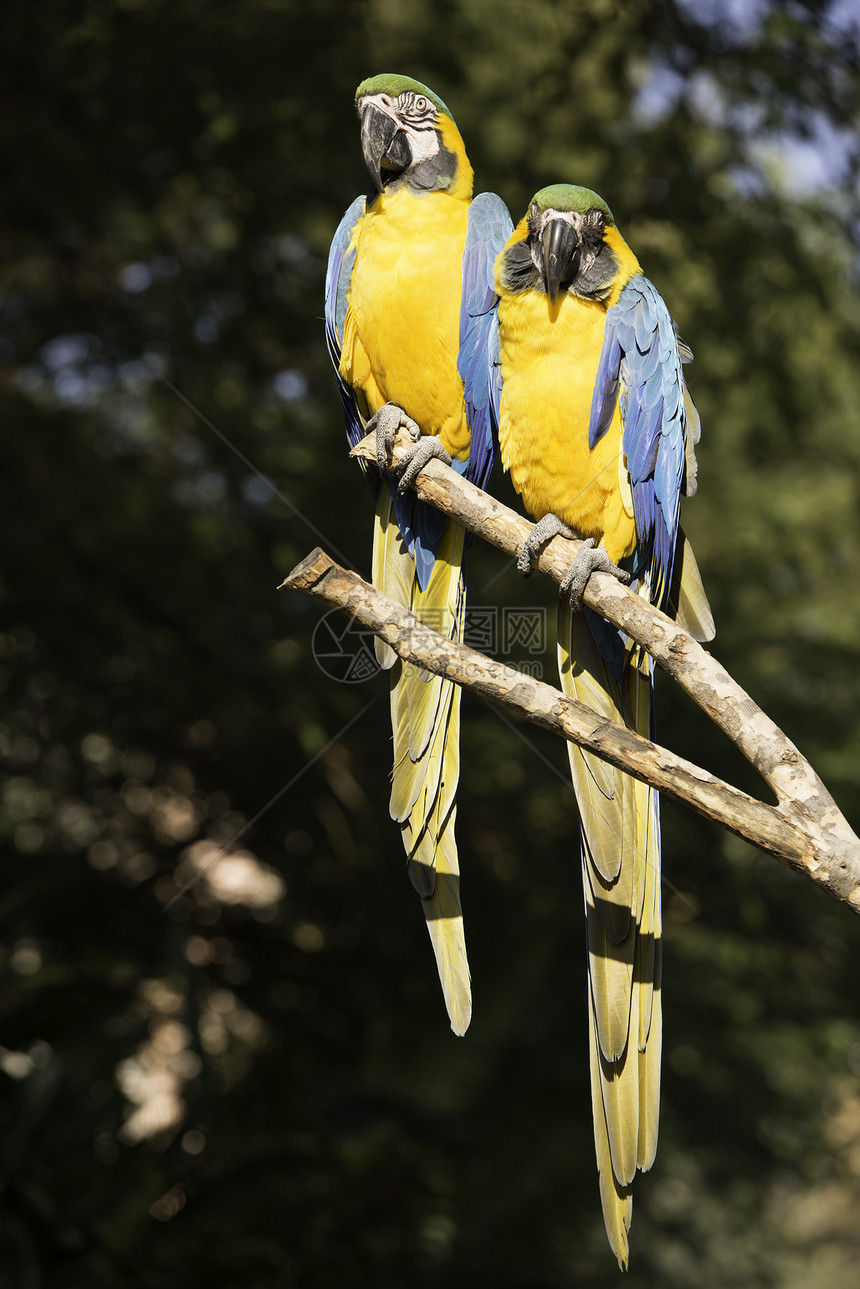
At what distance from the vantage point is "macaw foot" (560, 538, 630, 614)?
164 centimetres

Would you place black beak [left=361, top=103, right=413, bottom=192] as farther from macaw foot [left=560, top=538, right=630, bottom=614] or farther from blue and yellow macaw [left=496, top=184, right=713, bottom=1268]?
macaw foot [left=560, top=538, right=630, bottom=614]

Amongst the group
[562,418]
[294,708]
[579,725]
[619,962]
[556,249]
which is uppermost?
[556,249]

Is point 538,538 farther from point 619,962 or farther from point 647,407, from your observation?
point 619,962

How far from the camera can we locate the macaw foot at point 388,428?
5.84 ft

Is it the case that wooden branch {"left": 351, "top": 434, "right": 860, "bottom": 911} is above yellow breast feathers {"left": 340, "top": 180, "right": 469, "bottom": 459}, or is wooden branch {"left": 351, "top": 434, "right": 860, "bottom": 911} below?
below

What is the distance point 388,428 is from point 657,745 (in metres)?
0.80

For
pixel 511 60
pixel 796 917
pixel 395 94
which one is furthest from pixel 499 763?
pixel 511 60

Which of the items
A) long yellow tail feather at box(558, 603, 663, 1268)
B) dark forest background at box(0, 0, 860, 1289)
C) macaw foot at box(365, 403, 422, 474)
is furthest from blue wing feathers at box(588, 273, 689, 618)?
dark forest background at box(0, 0, 860, 1289)

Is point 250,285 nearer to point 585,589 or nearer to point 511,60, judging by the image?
point 511,60

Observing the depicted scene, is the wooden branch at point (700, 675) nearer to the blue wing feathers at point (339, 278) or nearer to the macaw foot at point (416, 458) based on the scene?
the macaw foot at point (416, 458)

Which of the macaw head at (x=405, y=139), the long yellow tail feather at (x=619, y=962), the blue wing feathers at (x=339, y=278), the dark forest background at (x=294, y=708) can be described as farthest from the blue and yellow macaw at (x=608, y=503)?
the dark forest background at (x=294, y=708)

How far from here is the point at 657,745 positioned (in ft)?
4.64

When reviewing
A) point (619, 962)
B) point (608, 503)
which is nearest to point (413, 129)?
point (608, 503)

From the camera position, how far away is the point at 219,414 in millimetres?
3580
